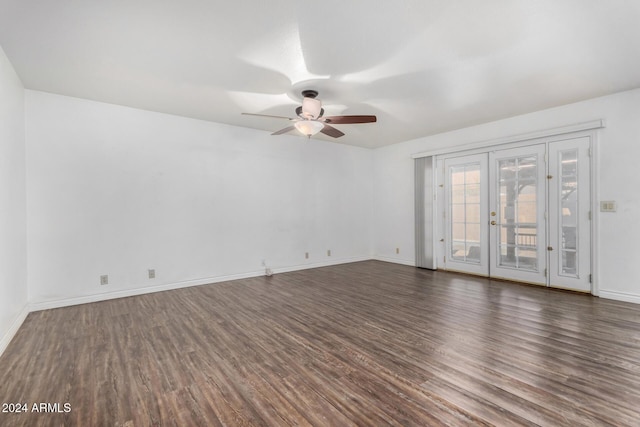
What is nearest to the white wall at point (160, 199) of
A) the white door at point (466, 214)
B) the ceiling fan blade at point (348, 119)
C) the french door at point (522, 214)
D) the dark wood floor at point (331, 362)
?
the dark wood floor at point (331, 362)

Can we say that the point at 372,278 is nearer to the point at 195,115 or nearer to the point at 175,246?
the point at 175,246

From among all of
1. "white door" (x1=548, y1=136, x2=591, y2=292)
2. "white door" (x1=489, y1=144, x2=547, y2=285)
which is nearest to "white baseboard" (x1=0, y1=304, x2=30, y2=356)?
"white door" (x1=489, y1=144, x2=547, y2=285)

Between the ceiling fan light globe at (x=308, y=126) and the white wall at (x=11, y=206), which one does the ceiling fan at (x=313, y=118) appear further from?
the white wall at (x=11, y=206)

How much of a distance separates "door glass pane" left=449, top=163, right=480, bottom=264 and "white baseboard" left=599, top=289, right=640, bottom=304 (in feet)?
5.48

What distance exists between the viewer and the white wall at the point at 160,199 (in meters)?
3.72

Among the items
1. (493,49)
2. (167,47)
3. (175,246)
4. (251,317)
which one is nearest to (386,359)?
(251,317)

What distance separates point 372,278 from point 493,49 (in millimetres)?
3655

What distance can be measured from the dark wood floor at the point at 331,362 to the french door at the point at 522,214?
2.25ft

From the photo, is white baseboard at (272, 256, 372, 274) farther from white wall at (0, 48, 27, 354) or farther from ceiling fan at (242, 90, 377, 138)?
white wall at (0, 48, 27, 354)

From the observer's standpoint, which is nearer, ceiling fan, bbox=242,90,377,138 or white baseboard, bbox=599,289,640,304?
ceiling fan, bbox=242,90,377,138

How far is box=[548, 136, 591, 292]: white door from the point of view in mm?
4121

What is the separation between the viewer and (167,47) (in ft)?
8.80

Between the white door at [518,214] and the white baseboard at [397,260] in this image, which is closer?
the white door at [518,214]

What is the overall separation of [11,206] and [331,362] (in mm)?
3481
